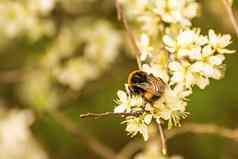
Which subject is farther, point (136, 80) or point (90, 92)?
point (90, 92)

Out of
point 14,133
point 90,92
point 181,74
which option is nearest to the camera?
point 181,74

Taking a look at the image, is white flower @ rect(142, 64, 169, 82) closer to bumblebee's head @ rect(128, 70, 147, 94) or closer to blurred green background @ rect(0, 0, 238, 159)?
bumblebee's head @ rect(128, 70, 147, 94)

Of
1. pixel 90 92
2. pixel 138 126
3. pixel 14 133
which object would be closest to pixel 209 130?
pixel 138 126

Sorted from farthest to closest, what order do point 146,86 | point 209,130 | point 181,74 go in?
1. point 209,130
2. point 181,74
3. point 146,86

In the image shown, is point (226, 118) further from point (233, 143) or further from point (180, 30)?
point (180, 30)

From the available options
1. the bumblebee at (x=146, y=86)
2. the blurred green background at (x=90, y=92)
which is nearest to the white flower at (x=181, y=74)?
the bumblebee at (x=146, y=86)

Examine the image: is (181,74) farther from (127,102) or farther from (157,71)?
(127,102)

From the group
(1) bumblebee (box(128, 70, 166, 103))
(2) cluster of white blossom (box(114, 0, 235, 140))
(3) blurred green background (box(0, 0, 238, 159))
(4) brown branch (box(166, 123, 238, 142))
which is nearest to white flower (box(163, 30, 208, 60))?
(2) cluster of white blossom (box(114, 0, 235, 140))
